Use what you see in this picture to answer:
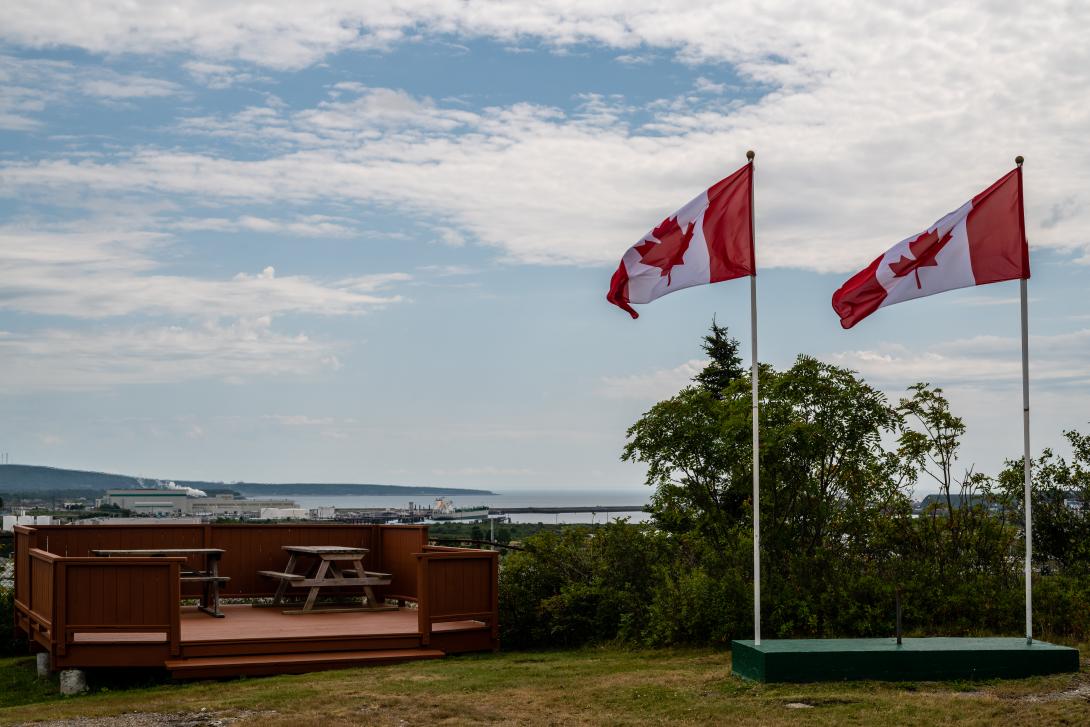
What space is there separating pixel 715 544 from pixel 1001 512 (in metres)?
3.10

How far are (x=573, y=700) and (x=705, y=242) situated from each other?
3909mm

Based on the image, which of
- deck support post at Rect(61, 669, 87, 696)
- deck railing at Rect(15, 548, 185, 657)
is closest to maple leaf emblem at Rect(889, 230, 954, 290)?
deck railing at Rect(15, 548, 185, 657)

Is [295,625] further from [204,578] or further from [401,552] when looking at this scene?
[401,552]

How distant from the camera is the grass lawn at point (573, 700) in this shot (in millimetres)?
7836

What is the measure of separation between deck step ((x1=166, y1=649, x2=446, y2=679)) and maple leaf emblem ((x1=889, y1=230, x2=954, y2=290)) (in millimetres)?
5964

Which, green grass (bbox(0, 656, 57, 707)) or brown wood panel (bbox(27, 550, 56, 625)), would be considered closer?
green grass (bbox(0, 656, 57, 707))

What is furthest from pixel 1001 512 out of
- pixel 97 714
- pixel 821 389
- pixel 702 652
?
pixel 97 714

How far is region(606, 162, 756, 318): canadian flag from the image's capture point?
31.9 feet

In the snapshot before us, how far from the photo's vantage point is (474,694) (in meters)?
9.20

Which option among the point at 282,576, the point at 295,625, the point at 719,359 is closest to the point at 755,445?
the point at 295,625

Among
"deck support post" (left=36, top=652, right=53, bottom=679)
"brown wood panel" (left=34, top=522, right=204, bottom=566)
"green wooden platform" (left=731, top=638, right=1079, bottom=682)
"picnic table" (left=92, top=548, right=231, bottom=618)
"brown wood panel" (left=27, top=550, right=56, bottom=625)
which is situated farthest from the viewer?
"brown wood panel" (left=34, top=522, right=204, bottom=566)

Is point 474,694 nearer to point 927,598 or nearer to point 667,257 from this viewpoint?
point 667,257

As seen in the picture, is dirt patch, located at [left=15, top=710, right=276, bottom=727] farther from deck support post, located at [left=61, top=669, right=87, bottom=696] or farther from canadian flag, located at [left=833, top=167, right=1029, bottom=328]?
canadian flag, located at [left=833, top=167, right=1029, bottom=328]

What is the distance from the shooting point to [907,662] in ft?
29.2
